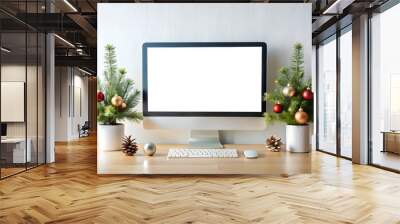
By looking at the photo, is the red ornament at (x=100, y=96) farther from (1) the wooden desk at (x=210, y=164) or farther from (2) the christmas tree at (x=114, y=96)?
(1) the wooden desk at (x=210, y=164)

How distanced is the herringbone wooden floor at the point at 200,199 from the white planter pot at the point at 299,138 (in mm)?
436

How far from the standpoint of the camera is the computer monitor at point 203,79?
3416 millimetres

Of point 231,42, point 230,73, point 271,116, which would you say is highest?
point 231,42

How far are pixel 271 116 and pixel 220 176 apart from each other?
1110mm

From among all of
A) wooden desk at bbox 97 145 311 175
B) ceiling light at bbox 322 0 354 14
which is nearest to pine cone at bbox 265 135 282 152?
wooden desk at bbox 97 145 311 175

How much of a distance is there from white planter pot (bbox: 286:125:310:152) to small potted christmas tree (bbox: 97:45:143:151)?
1.43 metres

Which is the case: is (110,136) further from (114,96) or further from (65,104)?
(65,104)

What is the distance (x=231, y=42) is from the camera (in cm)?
343

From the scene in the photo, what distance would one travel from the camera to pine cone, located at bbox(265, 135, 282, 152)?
3348 mm

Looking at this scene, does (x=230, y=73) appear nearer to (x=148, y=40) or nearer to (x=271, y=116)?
(x=271, y=116)

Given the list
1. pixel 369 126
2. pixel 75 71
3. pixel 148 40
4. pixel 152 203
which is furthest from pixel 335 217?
pixel 75 71

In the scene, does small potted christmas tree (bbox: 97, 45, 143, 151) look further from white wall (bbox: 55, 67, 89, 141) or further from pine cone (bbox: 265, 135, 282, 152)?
white wall (bbox: 55, 67, 89, 141)

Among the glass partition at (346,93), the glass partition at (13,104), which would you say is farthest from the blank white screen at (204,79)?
the glass partition at (346,93)

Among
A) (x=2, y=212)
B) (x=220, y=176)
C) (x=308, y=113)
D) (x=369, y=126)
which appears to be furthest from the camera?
(x=369, y=126)
